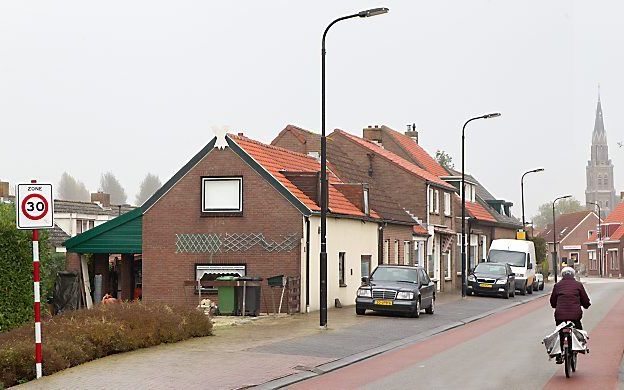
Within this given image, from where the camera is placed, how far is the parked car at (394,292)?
99.7 feet

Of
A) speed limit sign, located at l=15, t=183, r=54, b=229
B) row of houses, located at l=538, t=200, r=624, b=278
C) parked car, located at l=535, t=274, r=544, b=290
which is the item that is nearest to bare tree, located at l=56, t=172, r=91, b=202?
row of houses, located at l=538, t=200, r=624, b=278

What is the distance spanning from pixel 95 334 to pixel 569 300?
8.37m

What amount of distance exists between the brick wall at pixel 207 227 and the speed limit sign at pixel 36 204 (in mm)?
17155

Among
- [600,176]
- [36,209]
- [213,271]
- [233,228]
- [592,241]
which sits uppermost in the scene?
[600,176]

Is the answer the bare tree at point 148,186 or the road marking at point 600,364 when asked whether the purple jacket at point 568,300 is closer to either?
the road marking at point 600,364

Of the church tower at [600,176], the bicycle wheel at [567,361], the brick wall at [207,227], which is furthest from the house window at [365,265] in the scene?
the church tower at [600,176]

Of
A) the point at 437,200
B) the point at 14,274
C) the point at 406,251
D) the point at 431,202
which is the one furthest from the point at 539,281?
the point at 14,274

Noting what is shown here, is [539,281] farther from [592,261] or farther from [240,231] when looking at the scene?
[592,261]

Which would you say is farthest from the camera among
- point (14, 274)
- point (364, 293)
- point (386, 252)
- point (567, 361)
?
point (386, 252)

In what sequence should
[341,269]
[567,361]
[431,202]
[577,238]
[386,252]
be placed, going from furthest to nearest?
[577,238] < [431,202] < [386,252] < [341,269] < [567,361]

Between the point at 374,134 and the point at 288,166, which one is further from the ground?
the point at 374,134

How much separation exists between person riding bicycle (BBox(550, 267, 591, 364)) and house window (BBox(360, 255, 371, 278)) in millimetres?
21653

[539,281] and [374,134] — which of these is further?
Result: [374,134]

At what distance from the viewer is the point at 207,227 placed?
3381 centimetres
